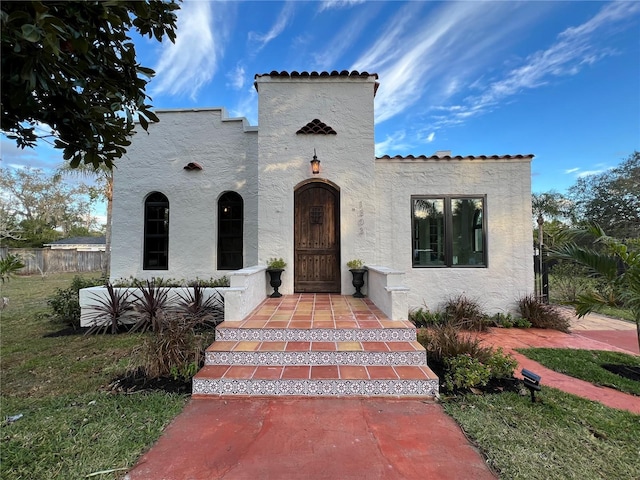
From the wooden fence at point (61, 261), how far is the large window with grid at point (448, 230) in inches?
901

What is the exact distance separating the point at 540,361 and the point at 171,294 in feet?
24.6

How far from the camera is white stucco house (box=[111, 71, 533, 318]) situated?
652 centimetres

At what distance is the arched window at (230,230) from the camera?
7559 mm

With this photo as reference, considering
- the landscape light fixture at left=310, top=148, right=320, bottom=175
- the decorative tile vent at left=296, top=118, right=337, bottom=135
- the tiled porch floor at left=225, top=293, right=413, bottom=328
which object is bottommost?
the tiled porch floor at left=225, top=293, right=413, bottom=328

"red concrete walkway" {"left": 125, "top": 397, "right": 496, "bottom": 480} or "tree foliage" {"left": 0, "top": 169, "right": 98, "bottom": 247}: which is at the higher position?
"tree foliage" {"left": 0, "top": 169, "right": 98, "bottom": 247}

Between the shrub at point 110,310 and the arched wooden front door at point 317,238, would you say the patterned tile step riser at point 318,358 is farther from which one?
the shrub at point 110,310

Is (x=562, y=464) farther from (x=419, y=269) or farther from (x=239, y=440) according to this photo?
(x=419, y=269)

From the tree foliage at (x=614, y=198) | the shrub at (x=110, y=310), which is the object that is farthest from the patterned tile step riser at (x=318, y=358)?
the tree foliage at (x=614, y=198)

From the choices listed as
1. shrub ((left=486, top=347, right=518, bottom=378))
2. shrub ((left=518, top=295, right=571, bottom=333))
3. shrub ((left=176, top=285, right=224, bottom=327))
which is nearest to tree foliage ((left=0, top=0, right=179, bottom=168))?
shrub ((left=176, top=285, right=224, bottom=327))

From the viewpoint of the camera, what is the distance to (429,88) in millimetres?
9836

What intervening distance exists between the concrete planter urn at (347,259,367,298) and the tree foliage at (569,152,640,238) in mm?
17364

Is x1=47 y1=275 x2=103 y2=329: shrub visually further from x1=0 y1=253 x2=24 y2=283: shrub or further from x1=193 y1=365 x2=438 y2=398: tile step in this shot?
x1=193 y1=365 x2=438 y2=398: tile step

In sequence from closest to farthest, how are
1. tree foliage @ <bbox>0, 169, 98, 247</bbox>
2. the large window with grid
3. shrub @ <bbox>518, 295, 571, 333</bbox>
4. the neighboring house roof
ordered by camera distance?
shrub @ <bbox>518, 295, 571, 333</bbox>
the large window with grid
tree foliage @ <bbox>0, 169, 98, 247</bbox>
the neighboring house roof

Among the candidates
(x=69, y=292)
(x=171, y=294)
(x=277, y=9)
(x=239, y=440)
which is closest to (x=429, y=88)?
(x=277, y=9)
